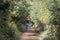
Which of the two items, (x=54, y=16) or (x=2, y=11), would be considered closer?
(x=2, y=11)

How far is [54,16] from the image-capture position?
524 inches

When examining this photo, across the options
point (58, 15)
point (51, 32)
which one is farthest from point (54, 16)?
point (51, 32)

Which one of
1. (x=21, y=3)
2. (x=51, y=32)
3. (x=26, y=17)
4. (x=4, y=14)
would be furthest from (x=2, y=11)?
(x=26, y=17)

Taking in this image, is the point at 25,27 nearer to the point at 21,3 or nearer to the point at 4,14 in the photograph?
the point at 21,3

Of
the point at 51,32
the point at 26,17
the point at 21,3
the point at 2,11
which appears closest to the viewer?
the point at 2,11

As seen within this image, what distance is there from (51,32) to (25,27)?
10.5m

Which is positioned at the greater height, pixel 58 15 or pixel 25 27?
pixel 25 27

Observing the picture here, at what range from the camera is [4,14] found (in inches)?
500

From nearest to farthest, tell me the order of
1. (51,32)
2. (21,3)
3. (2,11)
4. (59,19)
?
(2,11), (59,19), (51,32), (21,3)

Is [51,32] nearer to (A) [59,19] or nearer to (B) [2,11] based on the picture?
(A) [59,19]

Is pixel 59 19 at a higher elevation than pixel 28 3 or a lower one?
lower

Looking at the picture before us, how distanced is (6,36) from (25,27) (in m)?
11.5

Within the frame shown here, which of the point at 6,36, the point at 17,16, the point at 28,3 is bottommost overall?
the point at 6,36

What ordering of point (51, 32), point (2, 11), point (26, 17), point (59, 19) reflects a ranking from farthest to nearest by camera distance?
1. point (26, 17)
2. point (51, 32)
3. point (59, 19)
4. point (2, 11)
